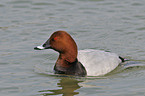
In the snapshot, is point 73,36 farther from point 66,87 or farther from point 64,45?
point 66,87

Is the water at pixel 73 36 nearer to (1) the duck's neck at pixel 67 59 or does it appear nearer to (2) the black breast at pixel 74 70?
(2) the black breast at pixel 74 70

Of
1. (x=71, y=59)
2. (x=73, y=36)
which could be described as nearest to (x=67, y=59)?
(x=71, y=59)

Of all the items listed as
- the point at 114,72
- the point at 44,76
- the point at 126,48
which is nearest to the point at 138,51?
the point at 126,48

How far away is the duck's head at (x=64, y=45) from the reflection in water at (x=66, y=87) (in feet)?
1.52

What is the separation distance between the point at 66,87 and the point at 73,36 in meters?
3.40

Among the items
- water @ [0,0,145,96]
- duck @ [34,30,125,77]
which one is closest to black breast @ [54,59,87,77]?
duck @ [34,30,125,77]

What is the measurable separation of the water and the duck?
0.16 metres

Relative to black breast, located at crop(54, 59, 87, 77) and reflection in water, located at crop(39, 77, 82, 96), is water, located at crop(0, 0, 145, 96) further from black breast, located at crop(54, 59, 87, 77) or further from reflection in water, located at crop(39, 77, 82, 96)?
black breast, located at crop(54, 59, 87, 77)

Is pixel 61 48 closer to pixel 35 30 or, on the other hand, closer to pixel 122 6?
pixel 35 30

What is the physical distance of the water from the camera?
23.7 feet

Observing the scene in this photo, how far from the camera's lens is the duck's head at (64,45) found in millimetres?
7738

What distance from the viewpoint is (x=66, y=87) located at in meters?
7.38

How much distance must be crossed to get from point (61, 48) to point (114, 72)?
1.36 metres

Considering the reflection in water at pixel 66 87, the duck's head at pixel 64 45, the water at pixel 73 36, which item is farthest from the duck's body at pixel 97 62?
the reflection in water at pixel 66 87
